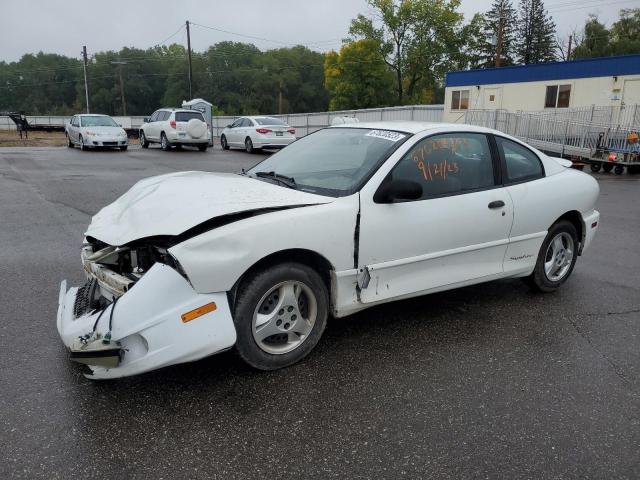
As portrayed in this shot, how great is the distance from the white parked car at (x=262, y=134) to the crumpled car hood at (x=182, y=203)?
59.5 ft

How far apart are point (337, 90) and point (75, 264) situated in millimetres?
62716

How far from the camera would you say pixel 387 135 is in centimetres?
416

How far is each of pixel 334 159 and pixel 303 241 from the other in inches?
44.0

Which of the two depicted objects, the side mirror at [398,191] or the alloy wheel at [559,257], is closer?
the side mirror at [398,191]

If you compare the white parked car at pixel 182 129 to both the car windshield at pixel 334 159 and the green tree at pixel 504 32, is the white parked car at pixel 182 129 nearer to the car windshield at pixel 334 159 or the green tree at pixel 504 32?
the car windshield at pixel 334 159

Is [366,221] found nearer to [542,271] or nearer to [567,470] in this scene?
[567,470]

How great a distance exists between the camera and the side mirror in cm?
364

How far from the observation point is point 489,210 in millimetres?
4273

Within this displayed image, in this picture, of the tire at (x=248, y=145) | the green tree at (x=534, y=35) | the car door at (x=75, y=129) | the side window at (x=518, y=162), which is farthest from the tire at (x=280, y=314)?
the green tree at (x=534, y=35)

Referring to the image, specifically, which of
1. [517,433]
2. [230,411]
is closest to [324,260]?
[230,411]

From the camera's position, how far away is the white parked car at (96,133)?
21.7 m

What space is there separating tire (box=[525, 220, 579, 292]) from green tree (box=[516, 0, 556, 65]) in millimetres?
72307

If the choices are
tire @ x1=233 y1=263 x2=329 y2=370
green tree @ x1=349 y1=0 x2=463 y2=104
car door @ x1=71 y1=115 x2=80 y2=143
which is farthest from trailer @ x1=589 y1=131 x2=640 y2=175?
green tree @ x1=349 y1=0 x2=463 y2=104

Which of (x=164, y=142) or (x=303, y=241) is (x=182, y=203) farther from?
(x=164, y=142)
